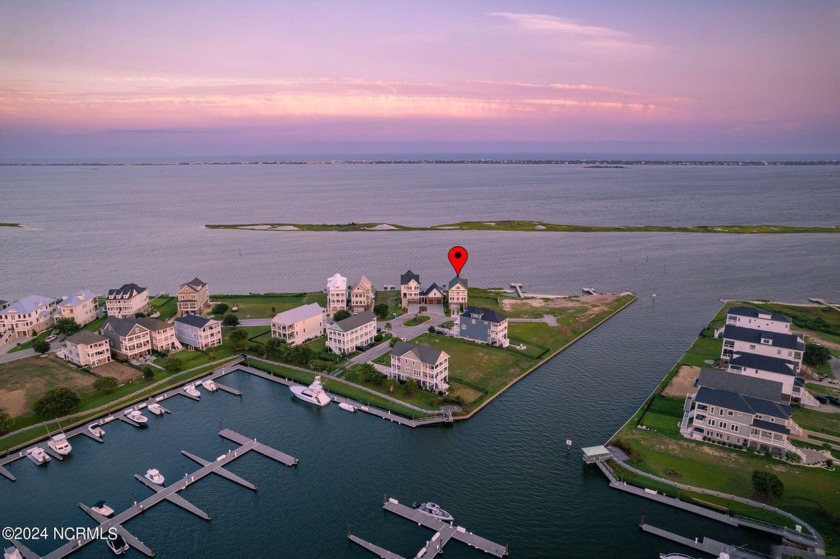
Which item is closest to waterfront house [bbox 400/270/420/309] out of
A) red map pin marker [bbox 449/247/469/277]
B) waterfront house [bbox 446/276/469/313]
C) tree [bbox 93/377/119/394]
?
waterfront house [bbox 446/276/469/313]

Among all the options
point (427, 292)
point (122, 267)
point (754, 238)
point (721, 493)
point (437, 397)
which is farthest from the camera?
point (754, 238)

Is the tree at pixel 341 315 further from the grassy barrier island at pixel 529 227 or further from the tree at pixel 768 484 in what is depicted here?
the grassy barrier island at pixel 529 227

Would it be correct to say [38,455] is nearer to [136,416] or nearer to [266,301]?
[136,416]

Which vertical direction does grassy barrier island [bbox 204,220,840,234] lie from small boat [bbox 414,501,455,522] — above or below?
above

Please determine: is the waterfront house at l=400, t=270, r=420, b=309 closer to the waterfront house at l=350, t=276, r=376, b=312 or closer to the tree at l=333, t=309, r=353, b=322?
the waterfront house at l=350, t=276, r=376, b=312

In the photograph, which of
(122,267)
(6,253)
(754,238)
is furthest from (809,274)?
(6,253)

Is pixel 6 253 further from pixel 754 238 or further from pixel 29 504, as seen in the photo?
pixel 754 238
